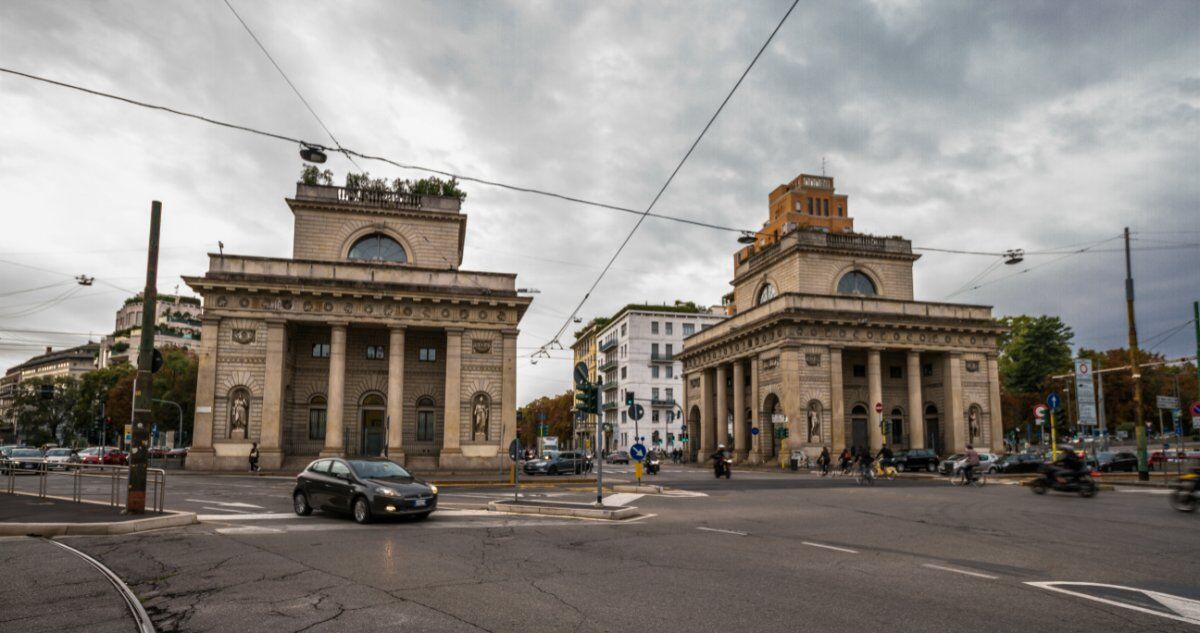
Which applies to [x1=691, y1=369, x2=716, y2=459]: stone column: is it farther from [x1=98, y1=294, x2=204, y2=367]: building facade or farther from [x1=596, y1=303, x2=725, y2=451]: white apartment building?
[x1=98, y1=294, x2=204, y2=367]: building facade

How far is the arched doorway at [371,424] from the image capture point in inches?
1548

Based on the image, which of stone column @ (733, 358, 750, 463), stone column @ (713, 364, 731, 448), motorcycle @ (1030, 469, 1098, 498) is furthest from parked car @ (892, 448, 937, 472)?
motorcycle @ (1030, 469, 1098, 498)

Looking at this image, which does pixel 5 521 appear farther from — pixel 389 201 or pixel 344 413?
pixel 389 201

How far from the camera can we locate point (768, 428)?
4938 cm

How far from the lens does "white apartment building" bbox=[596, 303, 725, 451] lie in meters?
89.7

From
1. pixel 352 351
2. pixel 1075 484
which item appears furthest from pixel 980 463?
pixel 352 351

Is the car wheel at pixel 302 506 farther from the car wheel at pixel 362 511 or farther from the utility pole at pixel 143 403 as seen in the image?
the utility pole at pixel 143 403

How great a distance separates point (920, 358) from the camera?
51.0 metres

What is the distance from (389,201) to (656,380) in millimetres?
54181

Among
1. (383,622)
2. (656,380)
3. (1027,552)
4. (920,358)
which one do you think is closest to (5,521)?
(383,622)

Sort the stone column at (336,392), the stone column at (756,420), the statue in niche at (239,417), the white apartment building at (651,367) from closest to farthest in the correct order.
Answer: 1. the statue in niche at (239,417)
2. the stone column at (336,392)
3. the stone column at (756,420)
4. the white apartment building at (651,367)

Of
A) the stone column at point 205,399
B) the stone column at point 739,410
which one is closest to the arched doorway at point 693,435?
the stone column at point 739,410

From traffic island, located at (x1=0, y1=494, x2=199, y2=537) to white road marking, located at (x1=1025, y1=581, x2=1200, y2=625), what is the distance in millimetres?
13655

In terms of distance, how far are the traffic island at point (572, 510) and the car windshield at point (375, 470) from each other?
8.60 ft
